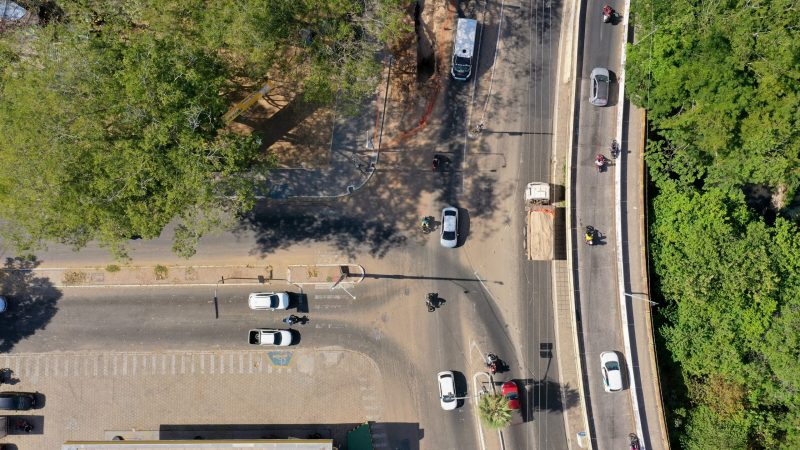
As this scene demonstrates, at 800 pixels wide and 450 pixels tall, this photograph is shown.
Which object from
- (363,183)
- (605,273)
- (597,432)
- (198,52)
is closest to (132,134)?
(198,52)

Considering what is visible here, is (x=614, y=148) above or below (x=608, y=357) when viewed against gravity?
above

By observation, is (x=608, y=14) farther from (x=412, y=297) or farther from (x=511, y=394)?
(x=511, y=394)

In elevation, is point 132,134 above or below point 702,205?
above

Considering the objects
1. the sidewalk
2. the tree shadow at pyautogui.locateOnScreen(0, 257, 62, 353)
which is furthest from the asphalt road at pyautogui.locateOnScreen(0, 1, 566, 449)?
the sidewalk

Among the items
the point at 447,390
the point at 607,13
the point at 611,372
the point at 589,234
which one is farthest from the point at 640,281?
the point at 607,13

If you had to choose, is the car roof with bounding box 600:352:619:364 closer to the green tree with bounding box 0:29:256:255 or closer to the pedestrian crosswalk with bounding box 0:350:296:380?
the pedestrian crosswalk with bounding box 0:350:296:380

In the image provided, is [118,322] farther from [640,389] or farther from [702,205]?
[702,205]

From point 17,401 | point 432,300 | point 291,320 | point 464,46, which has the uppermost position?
point 464,46
